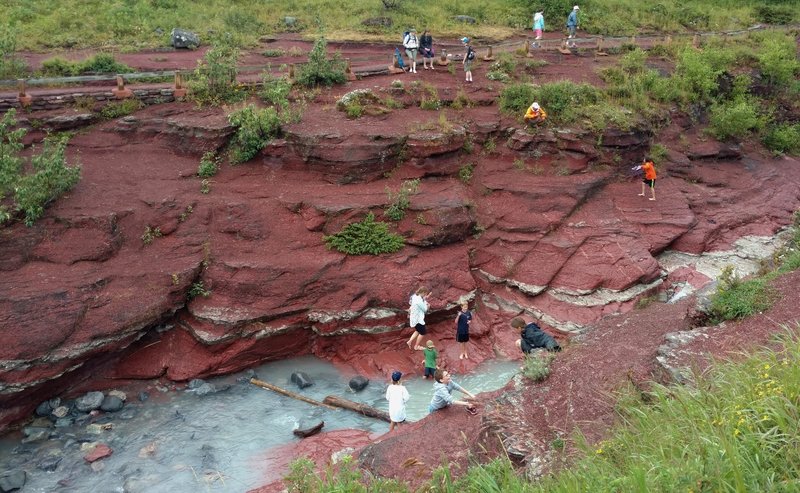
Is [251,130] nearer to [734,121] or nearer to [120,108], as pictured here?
[120,108]

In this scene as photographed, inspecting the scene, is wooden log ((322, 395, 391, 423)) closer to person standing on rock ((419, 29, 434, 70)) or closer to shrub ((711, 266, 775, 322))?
shrub ((711, 266, 775, 322))

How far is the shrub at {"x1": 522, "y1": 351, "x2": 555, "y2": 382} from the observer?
34.5 ft

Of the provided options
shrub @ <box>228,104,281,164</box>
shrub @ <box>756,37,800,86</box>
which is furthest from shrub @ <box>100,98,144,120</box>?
shrub @ <box>756,37,800,86</box>

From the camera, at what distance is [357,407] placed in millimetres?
12594

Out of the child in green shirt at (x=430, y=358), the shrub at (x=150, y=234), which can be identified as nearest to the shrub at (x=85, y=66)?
the shrub at (x=150, y=234)

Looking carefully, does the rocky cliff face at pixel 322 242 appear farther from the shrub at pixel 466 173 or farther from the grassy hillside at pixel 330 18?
the grassy hillside at pixel 330 18

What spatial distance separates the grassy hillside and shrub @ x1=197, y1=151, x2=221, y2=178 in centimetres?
978

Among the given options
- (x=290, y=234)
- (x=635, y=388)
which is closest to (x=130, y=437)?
(x=290, y=234)

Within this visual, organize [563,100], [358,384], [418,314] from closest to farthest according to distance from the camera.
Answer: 1. [358,384]
2. [418,314]
3. [563,100]

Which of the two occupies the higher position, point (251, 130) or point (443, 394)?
point (251, 130)

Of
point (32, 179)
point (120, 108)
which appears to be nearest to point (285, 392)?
point (32, 179)

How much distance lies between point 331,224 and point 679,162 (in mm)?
11194

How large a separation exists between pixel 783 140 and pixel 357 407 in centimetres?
1782

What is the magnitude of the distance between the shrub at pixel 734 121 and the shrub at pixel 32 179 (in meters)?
19.1
